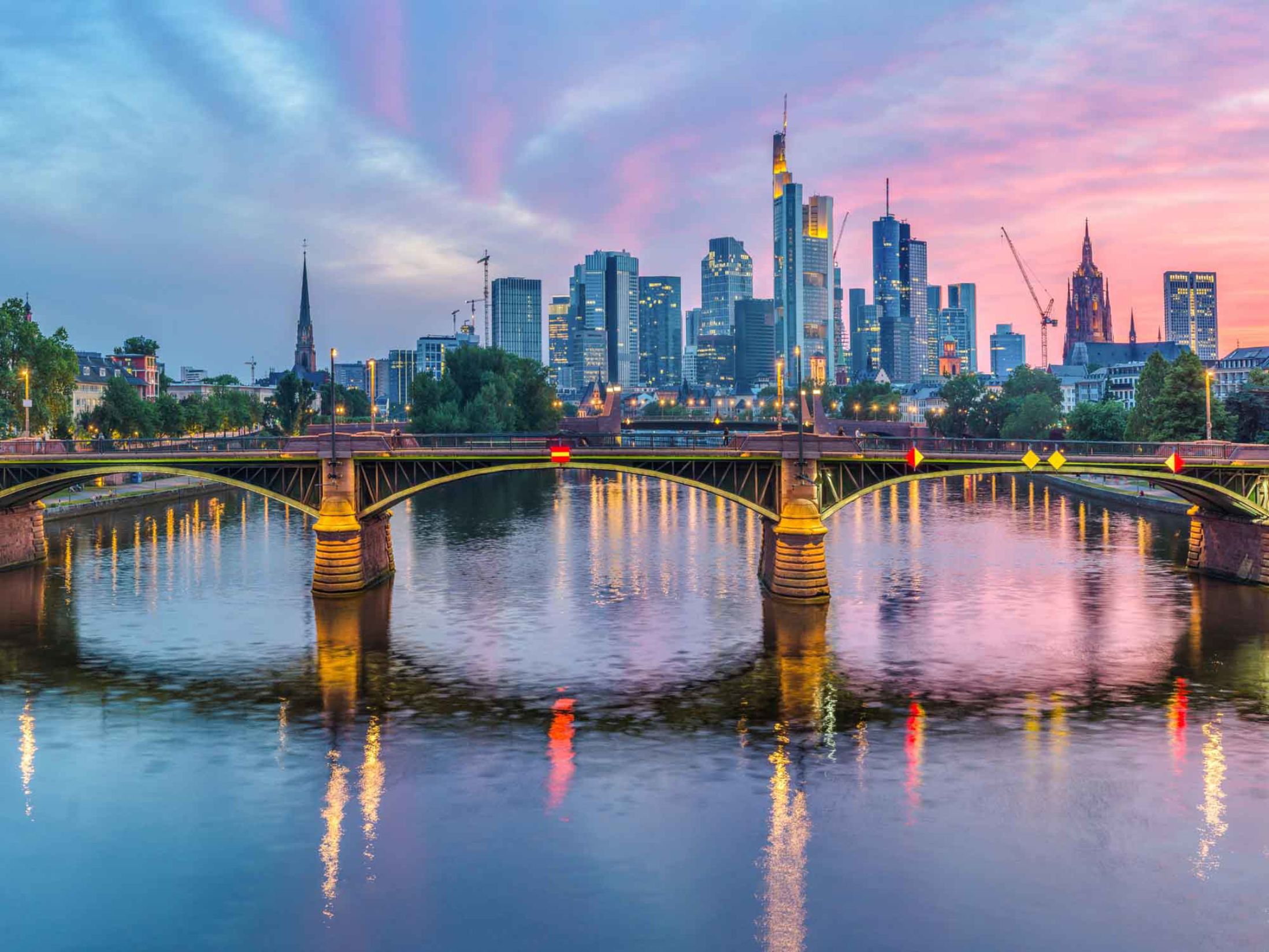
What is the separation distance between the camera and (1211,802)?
1683 inches

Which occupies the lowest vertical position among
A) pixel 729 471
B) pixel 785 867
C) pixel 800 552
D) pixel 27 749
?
pixel 785 867

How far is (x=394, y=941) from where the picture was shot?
3312 cm

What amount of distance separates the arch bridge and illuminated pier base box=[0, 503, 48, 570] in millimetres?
7904

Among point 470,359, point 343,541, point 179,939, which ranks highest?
point 470,359

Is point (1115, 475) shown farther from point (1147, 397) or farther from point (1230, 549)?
point (1147, 397)

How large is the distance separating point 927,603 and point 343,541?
1540 inches

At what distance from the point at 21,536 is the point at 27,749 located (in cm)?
5395

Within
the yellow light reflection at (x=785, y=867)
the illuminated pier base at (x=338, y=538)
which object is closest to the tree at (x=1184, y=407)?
the illuminated pier base at (x=338, y=538)

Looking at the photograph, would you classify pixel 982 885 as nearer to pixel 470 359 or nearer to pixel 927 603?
pixel 927 603

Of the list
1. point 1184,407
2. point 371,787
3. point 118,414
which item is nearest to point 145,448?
point 371,787

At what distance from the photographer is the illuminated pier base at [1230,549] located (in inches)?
3263

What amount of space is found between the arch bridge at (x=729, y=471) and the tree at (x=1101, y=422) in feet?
304

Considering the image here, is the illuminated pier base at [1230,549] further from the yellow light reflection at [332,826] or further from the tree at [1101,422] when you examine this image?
the tree at [1101,422]

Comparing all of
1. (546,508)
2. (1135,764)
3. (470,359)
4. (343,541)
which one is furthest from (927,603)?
(470,359)
